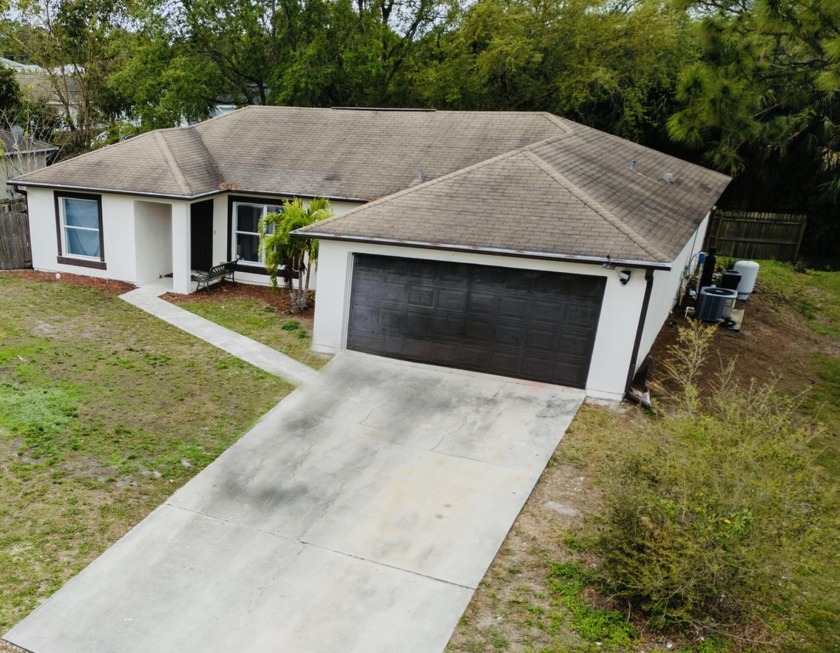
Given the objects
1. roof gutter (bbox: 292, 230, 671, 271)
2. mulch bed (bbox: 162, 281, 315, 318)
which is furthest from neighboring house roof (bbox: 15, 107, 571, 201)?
roof gutter (bbox: 292, 230, 671, 271)

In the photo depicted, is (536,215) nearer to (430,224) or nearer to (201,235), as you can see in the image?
(430,224)

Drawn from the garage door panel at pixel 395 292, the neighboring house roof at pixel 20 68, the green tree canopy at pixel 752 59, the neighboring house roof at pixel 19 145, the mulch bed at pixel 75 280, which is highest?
the green tree canopy at pixel 752 59

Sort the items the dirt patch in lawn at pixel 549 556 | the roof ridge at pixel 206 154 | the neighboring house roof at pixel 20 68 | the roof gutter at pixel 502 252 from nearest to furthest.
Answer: the dirt patch in lawn at pixel 549 556
the roof gutter at pixel 502 252
the roof ridge at pixel 206 154
the neighboring house roof at pixel 20 68

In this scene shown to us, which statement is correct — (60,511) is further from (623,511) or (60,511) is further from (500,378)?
(500,378)

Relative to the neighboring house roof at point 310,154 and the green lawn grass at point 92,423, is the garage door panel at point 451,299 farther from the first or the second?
the neighboring house roof at point 310,154

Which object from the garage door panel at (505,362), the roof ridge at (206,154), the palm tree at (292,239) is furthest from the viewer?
the roof ridge at (206,154)

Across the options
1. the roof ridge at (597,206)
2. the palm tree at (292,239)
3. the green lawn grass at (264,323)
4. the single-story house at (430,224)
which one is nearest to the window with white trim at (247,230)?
the single-story house at (430,224)

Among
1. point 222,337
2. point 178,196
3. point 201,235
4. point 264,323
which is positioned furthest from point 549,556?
point 201,235
